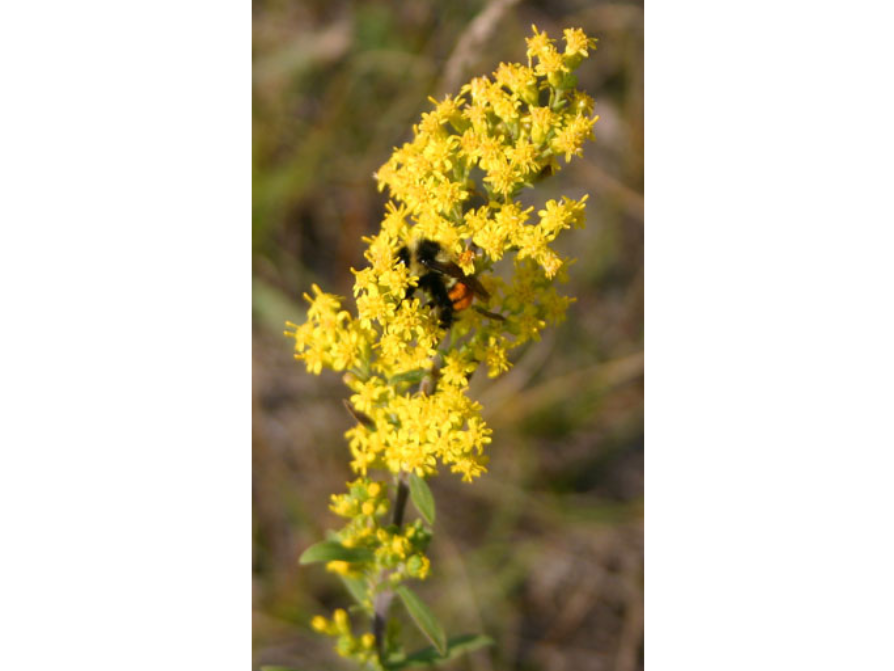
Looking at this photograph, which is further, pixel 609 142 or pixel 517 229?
pixel 609 142

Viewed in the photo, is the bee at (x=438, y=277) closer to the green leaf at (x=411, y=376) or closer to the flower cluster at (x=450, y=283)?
the flower cluster at (x=450, y=283)

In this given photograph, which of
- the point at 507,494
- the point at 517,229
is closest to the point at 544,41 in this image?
the point at 517,229

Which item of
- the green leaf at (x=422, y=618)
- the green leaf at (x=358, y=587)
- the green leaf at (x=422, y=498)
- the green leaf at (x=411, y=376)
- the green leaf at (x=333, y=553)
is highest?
the green leaf at (x=411, y=376)

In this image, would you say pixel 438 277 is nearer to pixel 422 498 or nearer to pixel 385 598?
pixel 422 498

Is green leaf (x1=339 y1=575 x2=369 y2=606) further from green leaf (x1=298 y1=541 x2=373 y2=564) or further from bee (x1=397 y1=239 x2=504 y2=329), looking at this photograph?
bee (x1=397 y1=239 x2=504 y2=329)

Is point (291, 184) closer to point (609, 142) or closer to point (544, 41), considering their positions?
point (609, 142)

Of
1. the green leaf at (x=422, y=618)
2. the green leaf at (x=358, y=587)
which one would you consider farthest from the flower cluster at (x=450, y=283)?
the green leaf at (x=358, y=587)
